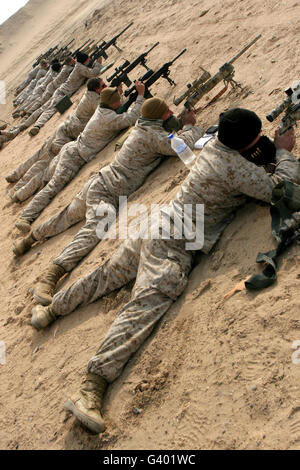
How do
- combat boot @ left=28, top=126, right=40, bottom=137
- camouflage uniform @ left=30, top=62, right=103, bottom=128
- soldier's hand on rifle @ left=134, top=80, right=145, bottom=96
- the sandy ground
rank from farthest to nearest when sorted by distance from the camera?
combat boot @ left=28, top=126, right=40, bottom=137
camouflage uniform @ left=30, top=62, right=103, bottom=128
soldier's hand on rifle @ left=134, top=80, right=145, bottom=96
the sandy ground

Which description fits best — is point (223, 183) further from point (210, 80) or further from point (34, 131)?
point (34, 131)

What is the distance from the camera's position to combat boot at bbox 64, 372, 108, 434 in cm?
265

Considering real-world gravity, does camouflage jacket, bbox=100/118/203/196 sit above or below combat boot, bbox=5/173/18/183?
below

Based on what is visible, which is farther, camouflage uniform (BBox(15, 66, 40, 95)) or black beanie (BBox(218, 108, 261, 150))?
camouflage uniform (BBox(15, 66, 40, 95))

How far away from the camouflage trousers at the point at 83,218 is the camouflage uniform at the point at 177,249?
1.26 meters

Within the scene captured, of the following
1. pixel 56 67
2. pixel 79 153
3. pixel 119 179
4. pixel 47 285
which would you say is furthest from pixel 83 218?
pixel 56 67

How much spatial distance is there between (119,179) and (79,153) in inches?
84.8

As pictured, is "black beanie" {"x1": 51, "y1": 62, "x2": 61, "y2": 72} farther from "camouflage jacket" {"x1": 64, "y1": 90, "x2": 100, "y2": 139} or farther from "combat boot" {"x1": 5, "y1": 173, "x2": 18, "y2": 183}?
"camouflage jacket" {"x1": 64, "y1": 90, "x2": 100, "y2": 139}

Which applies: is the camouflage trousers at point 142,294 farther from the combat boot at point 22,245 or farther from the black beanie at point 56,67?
the black beanie at point 56,67

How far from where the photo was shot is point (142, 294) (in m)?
3.14

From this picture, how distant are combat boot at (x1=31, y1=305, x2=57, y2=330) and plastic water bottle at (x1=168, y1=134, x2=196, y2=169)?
2281 mm

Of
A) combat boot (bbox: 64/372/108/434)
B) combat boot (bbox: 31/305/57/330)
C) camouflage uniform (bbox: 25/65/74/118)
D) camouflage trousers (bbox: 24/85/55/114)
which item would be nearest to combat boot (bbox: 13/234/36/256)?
combat boot (bbox: 31/305/57/330)

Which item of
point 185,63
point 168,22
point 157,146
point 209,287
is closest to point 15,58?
point 168,22
